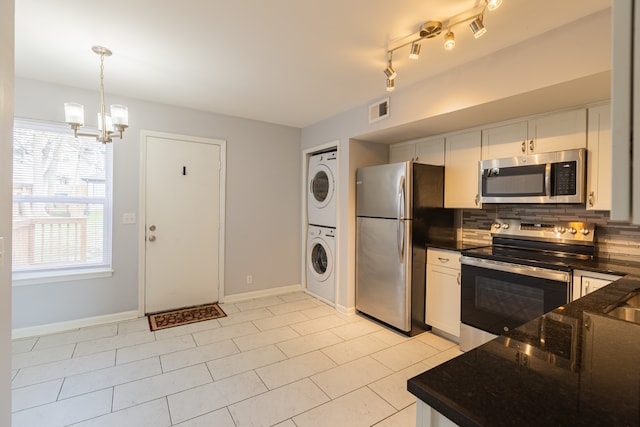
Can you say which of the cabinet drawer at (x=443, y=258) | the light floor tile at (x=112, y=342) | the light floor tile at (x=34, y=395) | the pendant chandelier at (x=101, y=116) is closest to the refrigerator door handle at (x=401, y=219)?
the cabinet drawer at (x=443, y=258)

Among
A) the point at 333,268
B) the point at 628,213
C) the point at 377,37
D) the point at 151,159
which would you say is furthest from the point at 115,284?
the point at 628,213

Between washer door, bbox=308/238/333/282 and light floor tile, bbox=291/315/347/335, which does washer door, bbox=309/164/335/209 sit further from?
light floor tile, bbox=291/315/347/335

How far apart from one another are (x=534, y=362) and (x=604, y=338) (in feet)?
1.11

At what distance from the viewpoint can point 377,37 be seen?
78.4 inches

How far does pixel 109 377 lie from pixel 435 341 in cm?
271

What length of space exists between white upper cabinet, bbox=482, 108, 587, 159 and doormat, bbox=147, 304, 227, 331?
3.26m

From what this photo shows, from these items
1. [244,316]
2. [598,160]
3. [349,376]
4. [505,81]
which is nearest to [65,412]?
[244,316]

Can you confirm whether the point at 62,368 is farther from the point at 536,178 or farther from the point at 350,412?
the point at 536,178

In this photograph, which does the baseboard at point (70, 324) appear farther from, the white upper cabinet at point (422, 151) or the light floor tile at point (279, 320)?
the white upper cabinet at point (422, 151)

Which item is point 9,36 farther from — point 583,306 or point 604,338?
point 583,306

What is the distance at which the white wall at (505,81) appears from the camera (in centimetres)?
168

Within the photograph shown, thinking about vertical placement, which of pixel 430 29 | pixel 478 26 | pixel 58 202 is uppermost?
pixel 430 29

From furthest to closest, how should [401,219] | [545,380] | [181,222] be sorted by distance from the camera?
[181,222]
[401,219]
[545,380]

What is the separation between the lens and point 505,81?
6.65 feet
